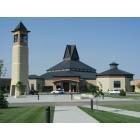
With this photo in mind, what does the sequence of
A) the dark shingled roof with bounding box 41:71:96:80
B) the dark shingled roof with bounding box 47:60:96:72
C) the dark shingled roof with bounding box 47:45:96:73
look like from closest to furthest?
the dark shingled roof with bounding box 41:71:96:80, the dark shingled roof with bounding box 47:45:96:73, the dark shingled roof with bounding box 47:60:96:72

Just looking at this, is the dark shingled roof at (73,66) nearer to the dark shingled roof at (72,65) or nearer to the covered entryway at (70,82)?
the dark shingled roof at (72,65)

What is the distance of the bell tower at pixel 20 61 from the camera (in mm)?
26831

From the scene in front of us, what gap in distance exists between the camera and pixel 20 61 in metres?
42.5

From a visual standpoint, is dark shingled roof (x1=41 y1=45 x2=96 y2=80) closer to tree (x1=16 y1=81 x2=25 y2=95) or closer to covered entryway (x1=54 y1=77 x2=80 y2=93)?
covered entryway (x1=54 y1=77 x2=80 y2=93)

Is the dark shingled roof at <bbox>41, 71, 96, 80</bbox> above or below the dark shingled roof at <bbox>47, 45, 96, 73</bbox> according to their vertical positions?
below

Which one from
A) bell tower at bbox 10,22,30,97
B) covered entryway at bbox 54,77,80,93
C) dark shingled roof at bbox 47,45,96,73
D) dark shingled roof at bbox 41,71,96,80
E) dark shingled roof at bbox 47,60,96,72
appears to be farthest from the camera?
covered entryway at bbox 54,77,80,93

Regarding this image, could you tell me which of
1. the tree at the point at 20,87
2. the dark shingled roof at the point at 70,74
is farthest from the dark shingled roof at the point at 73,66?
the tree at the point at 20,87

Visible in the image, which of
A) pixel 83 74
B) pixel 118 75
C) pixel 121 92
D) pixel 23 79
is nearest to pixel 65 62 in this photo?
pixel 83 74

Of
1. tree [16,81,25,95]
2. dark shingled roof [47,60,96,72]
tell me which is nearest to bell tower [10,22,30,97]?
tree [16,81,25,95]

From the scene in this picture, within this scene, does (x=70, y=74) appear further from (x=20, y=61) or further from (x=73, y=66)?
(x=20, y=61)

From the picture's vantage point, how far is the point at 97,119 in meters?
17.6

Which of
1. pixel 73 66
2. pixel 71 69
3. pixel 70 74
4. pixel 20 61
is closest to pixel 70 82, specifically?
pixel 70 74

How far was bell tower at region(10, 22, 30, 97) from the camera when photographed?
A: 26.8 metres
